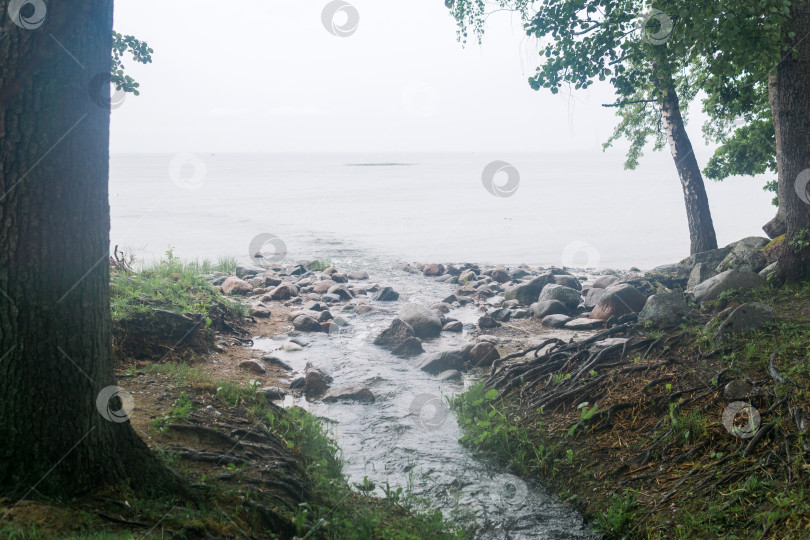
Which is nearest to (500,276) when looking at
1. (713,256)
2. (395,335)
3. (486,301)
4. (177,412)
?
(486,301)

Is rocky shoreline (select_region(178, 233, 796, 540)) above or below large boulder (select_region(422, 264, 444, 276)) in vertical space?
below

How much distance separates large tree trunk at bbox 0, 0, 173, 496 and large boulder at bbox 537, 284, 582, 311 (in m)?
11.1

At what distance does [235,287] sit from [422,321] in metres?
5.79

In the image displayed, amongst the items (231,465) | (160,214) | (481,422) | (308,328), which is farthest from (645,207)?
(231,465)

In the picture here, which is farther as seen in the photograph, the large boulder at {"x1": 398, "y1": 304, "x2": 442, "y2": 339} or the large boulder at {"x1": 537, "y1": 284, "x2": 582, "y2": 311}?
the large boulder at {"x1": 537, "y1": 284, "x2": 582, "y2": 311}

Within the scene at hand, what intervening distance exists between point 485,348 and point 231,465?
5932 millimetres

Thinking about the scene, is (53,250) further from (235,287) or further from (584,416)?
(235,287)

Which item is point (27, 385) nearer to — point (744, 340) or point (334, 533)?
point (334, 533)

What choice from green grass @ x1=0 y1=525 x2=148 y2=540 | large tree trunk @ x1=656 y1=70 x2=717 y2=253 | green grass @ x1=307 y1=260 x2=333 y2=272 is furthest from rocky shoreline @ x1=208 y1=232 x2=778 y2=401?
green grass @ x1=0 y1=525 x2=148 y2=540

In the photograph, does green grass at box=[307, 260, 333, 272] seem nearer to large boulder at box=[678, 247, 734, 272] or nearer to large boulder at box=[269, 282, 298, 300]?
large boulder at box=[269, 282, 298, 300]

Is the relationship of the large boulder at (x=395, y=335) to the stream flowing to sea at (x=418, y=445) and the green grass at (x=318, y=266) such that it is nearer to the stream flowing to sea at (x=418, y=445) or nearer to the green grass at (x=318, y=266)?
the stream flowing to sea at (x=418, y=445)

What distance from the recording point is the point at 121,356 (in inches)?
292

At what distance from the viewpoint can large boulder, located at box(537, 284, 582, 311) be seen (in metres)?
13.4

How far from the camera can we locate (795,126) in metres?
8.23
